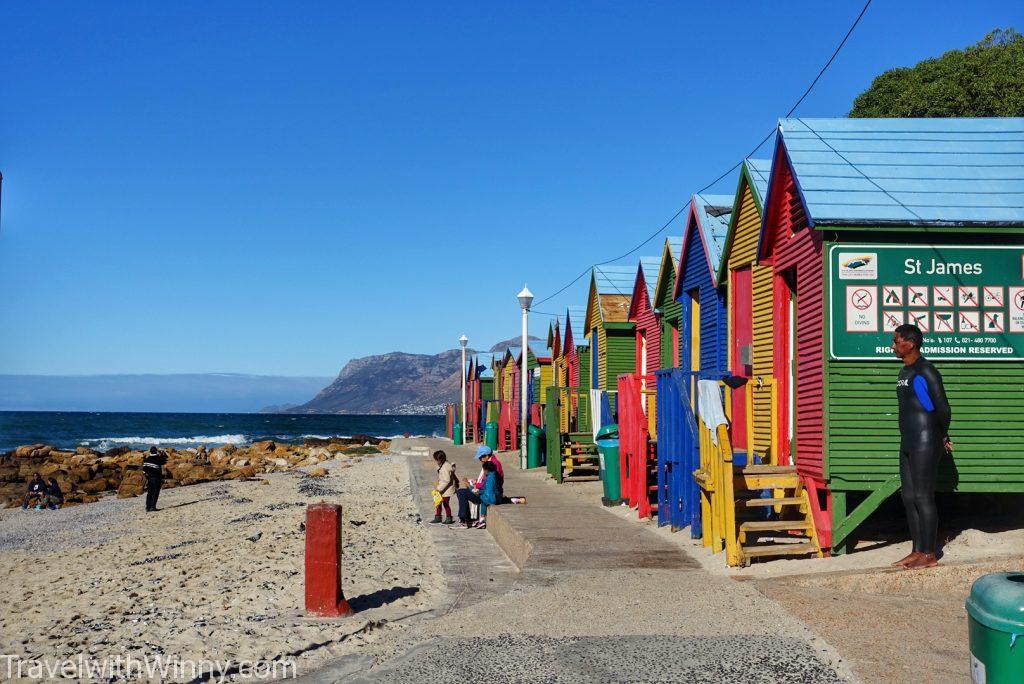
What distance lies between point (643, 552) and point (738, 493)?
136cm

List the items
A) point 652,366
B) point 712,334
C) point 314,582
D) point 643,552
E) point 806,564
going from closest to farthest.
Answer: point 314,582
point 806,564
point 643,552
point 712,334
point 652,366

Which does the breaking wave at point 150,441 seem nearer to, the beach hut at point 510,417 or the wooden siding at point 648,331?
the beach hut at point 510,417

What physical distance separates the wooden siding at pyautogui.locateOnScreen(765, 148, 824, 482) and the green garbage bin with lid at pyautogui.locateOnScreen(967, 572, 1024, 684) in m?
6.06

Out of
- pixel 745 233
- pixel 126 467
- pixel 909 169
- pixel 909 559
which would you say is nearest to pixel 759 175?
pixel 745 233

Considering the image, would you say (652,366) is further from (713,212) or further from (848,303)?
(848,303)

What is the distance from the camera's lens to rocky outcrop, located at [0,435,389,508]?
101ft

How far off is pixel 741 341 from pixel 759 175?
2271mm

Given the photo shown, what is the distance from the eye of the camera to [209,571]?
492 inches

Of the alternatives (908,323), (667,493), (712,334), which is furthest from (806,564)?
(712,334)

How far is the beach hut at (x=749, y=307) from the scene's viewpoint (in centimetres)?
1309

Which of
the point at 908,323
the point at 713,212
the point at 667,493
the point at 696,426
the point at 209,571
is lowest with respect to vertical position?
the point at 209,571

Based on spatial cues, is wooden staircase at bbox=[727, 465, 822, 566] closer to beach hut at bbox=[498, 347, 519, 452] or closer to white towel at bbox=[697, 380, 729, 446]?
white towel at bbox=[697, 380, 729, 446]

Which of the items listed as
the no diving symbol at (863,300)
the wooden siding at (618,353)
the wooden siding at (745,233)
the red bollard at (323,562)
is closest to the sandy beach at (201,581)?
the red bollard at (323,562)

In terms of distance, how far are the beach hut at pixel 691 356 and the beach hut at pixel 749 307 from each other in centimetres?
48
